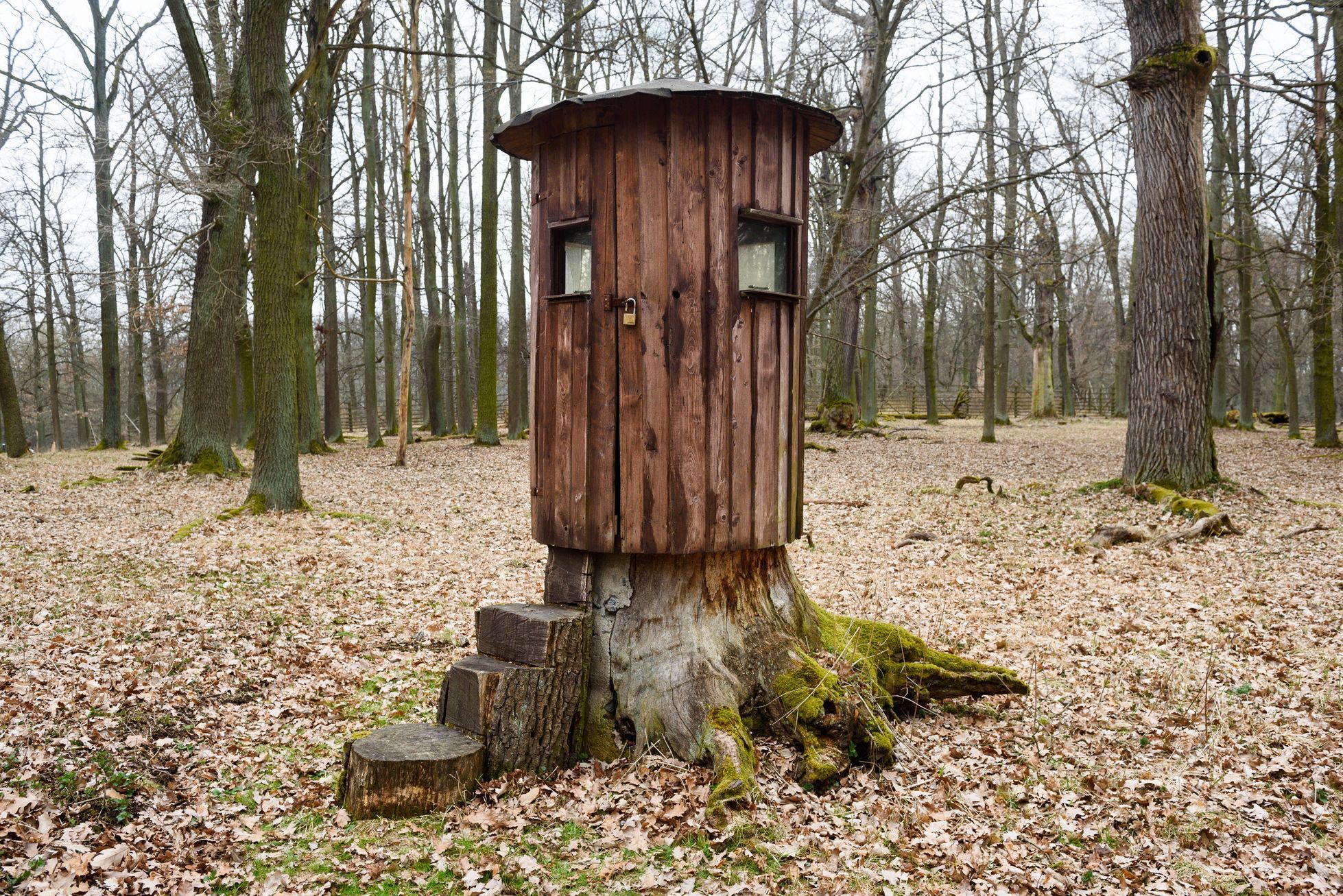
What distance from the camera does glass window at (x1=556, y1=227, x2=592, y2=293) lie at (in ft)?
15.6

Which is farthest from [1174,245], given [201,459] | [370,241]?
[370,241]

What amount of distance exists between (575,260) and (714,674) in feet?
7.67

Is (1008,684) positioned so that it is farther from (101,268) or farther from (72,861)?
(101,268)

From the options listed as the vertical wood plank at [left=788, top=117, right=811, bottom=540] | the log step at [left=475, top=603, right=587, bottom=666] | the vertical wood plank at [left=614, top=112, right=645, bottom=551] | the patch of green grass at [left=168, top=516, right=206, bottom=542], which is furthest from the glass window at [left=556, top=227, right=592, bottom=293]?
the patch of green grass at [left=168, top=516, right=206, bottom=542]

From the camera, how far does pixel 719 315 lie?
4.42 meters

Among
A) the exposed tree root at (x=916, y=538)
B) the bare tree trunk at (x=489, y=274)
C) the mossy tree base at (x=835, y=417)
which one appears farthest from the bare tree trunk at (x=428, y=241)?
the exposed tree root at (x=916, y=538)

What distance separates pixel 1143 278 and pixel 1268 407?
45300mm

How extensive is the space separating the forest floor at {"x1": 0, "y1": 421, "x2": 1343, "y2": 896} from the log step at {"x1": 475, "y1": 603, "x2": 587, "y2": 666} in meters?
0.59

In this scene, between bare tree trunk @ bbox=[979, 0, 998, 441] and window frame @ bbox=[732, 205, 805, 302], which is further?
bare tree trunk @ bbox=[979, 0, 998, 441]

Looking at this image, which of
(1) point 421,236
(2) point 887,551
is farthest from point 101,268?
(2) point 887,551

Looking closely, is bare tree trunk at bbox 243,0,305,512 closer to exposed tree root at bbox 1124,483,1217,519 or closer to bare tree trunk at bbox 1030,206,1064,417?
exposed tree root at bbox 1124,483,1217,519

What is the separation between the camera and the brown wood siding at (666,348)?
438cm

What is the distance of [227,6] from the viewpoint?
590 inches

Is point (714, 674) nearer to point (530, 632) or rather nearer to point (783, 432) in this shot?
point (530, 632)
